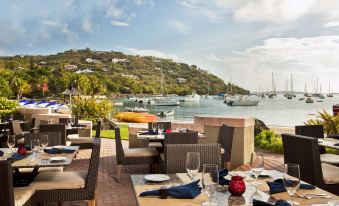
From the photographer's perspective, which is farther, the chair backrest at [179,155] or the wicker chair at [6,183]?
the chair backrest at [179,155]

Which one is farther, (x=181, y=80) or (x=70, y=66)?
(x=181, y=80)

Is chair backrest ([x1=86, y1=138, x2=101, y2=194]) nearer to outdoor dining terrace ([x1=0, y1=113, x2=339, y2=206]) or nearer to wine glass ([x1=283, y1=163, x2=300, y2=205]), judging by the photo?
outdoor dining terrace ([x1=0, y1=113, x2=339, y2=206])

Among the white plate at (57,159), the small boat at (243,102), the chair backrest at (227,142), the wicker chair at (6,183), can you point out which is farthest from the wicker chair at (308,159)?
the small boat at (243,102)

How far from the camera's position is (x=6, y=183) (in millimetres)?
2836

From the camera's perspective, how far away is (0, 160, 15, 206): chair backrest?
2.80 m

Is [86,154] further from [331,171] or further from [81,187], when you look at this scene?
[331,171]

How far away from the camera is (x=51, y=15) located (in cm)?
13662

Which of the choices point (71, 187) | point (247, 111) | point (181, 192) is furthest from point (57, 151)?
point (247, 111)

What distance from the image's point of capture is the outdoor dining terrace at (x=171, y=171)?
2.33 meters

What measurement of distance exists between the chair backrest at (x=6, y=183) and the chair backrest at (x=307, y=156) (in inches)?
119

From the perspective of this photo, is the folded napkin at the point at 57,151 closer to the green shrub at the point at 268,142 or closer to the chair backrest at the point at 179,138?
the chair backrest at the point at 179,138

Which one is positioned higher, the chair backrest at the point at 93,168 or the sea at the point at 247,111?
the chair backrest at the point at 93,168

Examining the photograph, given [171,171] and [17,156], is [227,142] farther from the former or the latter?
[17,156]

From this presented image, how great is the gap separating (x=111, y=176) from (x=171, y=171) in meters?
3.40
